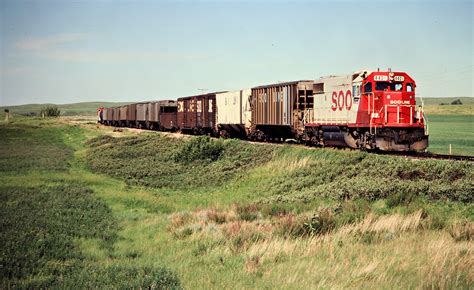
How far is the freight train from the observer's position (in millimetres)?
25328

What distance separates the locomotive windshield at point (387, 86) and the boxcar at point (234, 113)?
16.5 metres

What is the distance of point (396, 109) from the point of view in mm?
25516

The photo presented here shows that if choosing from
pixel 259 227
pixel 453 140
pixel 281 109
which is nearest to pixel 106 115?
pixel 453 140

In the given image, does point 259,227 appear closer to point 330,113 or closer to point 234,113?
point 330,113

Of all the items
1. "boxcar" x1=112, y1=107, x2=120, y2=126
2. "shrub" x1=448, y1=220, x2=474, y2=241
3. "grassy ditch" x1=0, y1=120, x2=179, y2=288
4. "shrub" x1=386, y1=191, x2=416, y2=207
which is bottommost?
"grassy ditch" x1=0, y1=120, x2=179, y2=288

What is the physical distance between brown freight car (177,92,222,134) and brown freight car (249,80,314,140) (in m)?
8.95

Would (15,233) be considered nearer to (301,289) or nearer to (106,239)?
(106,239)

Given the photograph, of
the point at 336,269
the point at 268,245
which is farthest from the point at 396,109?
the point at 336,269

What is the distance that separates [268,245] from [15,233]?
322 inches

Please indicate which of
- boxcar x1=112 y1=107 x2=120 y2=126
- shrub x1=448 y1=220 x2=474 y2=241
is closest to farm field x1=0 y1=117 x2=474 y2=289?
shrub x1=448 y1=220 x2=474 y2=241

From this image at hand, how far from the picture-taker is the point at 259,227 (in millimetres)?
16391

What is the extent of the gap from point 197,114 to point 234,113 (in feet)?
33.7

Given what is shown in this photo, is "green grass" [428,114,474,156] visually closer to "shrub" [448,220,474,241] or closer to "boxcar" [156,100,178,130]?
"shrub" [448,220,474,241]

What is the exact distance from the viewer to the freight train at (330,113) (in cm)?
2533
